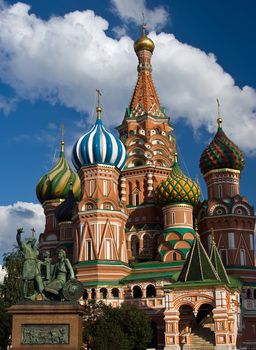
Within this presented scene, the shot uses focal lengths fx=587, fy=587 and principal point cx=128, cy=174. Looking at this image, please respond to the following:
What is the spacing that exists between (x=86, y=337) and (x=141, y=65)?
99.7 feet

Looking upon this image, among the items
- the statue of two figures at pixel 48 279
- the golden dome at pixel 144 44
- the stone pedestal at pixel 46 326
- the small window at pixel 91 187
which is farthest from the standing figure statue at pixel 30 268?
the golden dome at pixel 144 44

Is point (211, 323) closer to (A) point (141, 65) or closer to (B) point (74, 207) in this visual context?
(B) point (74, 207)

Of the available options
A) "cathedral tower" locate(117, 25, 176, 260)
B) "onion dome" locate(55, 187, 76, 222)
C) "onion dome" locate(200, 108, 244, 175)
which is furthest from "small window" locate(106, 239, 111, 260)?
"onion dome" locate(200, 108, 244, 175)

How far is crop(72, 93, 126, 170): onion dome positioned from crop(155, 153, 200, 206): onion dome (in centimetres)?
394

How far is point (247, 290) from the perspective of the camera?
40656 mm

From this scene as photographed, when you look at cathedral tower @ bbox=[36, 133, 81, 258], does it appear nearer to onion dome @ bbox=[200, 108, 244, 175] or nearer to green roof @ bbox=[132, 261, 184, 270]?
green roof @ bbox=[132, 261, 184, 270]

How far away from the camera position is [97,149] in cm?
4309

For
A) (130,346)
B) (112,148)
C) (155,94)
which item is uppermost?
(155,94)

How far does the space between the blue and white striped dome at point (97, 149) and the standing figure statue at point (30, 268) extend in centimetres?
2229

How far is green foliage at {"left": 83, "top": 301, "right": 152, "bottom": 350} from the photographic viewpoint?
29116mm

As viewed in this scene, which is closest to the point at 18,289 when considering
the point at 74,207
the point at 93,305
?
the point at 93,305

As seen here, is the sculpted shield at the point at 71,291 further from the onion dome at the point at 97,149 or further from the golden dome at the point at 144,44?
the golden dome at the point at 144,44

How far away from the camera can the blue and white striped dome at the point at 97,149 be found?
43156mm

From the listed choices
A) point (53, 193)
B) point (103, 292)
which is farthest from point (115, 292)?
point (53, 193)
